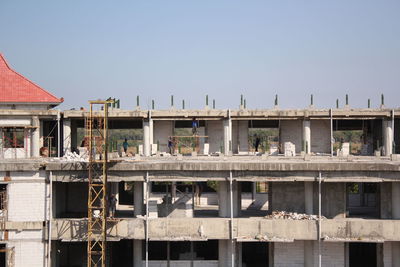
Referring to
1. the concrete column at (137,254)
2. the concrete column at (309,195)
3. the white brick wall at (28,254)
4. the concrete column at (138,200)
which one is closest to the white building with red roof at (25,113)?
the white brick wall at (28,254)

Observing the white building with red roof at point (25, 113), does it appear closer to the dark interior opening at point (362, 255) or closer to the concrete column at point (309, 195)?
the concrete column at point (309, 195)

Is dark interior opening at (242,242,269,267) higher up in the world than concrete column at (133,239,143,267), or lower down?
lower down

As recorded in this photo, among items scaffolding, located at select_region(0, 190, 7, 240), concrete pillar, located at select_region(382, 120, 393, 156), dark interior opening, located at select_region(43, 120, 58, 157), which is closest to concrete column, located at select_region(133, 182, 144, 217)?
scaffolding, located at select_region(0, 190, 7, 240)

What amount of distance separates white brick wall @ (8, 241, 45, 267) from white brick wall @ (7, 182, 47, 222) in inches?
54.2

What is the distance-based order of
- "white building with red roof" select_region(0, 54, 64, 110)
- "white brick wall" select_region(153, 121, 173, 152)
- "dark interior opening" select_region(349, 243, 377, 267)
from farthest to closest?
"white brick wall" select_region(153, 121, 173, 152) < "white building with red roof" select_region(0, 54, 64, 110) < "dark interior opening" select_region(349, 243, 377, 267)

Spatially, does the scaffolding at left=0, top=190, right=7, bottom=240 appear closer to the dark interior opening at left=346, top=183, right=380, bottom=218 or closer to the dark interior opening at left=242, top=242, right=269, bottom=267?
the dark interior opening at left=242, top=242, right=269, bottom=267

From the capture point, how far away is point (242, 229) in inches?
1112

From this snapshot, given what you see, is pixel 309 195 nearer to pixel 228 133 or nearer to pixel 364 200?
pixel 364 200

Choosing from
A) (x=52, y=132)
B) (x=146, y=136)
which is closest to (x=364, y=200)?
(x=146, y=136)

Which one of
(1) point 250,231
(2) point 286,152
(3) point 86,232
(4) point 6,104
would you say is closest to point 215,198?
(2) point 286,152

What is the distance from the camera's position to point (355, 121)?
4397cm

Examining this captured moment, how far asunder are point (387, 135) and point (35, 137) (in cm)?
2697

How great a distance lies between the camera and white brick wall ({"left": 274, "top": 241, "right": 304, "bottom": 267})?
1139 inches

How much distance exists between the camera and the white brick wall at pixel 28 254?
28.3 meters
